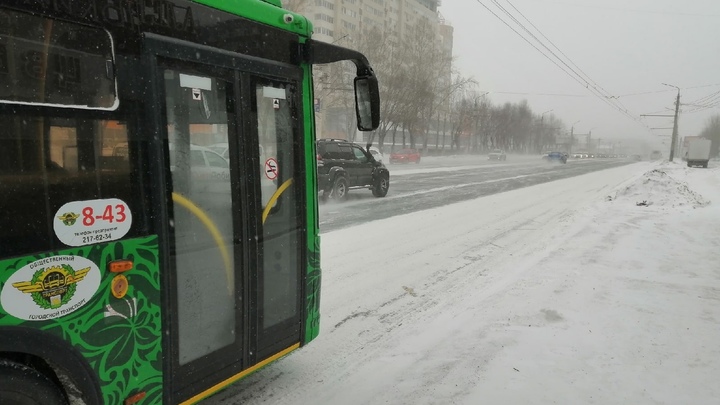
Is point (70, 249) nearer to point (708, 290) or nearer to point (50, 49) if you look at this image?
point (50, 49)

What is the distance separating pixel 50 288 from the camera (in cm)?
197

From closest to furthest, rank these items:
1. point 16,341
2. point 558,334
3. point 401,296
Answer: point 16,341
point 558,334
point 401,296

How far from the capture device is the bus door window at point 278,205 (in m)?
3.10

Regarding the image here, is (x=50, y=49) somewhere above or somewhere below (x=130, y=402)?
above

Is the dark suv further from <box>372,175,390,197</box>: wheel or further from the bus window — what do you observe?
the bus window

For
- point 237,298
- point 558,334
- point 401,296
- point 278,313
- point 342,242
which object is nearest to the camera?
point 237,298

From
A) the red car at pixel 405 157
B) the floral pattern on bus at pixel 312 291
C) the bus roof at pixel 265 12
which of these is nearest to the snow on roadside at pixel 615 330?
the floral pattern on bus at pixel 312 291

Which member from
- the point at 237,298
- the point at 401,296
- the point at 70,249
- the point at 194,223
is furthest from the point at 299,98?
the point at 401,296

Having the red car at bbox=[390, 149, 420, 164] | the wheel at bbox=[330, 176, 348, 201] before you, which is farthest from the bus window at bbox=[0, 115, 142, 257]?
the red car at bbox=[390, 149, 420, 164]

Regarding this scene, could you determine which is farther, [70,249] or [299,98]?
[299,98]

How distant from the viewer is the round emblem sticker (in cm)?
186

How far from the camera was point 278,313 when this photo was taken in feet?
10.9

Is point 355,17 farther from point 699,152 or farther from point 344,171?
point 344,171

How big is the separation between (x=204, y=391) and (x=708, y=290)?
247 inches
